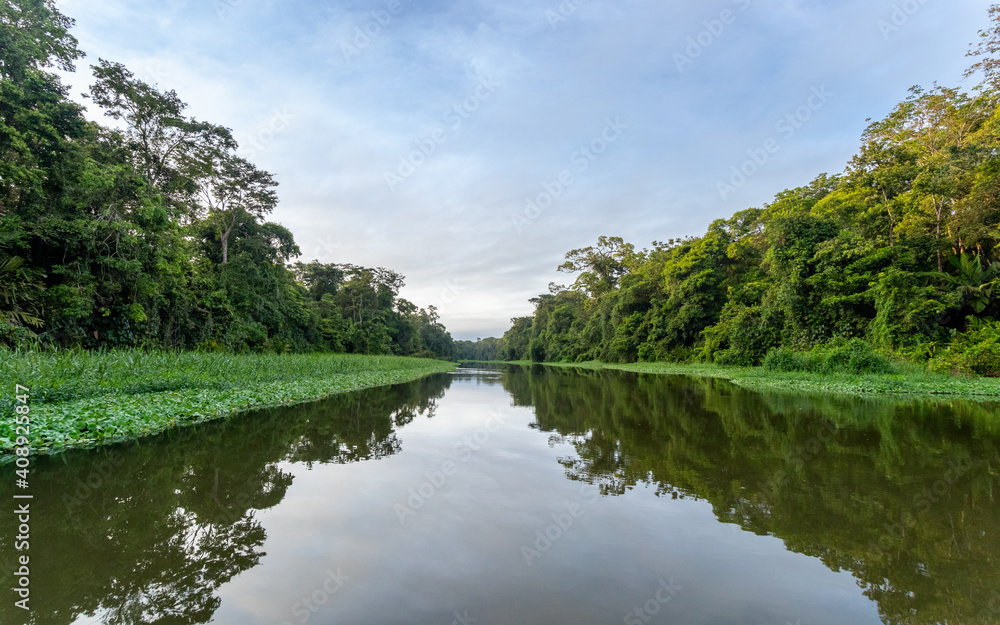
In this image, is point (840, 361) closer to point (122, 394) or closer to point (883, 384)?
point (883, 384)

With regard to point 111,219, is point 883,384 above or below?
below

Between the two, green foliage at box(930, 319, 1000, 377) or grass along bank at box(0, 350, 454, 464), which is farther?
green foliage at box(930, 319, 1000, 377)

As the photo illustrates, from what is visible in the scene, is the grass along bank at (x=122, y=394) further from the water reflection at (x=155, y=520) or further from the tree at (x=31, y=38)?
the tree at (x=31, y=38)

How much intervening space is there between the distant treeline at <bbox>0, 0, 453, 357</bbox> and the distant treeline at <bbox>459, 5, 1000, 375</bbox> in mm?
25113

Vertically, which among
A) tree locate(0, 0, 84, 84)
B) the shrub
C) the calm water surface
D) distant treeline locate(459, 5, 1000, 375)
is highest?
tree locate(0, 0, 84, 84)

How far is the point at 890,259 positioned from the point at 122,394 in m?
25.9

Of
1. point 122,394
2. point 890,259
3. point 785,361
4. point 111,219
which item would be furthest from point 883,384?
point 111,219

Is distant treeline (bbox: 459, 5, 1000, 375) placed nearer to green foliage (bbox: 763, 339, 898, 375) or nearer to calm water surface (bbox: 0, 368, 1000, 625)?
green foliage (bbox: 763, 339, 898, 375)

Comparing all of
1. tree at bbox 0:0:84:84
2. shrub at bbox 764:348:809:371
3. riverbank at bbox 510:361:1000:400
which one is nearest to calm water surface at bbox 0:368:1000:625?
riverbank at bbox 510:361:1000:400

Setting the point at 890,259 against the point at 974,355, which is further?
the point at 890,259

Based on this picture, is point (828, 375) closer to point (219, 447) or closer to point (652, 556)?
point (652, 556)

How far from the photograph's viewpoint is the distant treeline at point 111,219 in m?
11.2

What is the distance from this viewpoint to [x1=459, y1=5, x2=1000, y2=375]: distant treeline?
1519cm

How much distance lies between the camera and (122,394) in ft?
23.5
